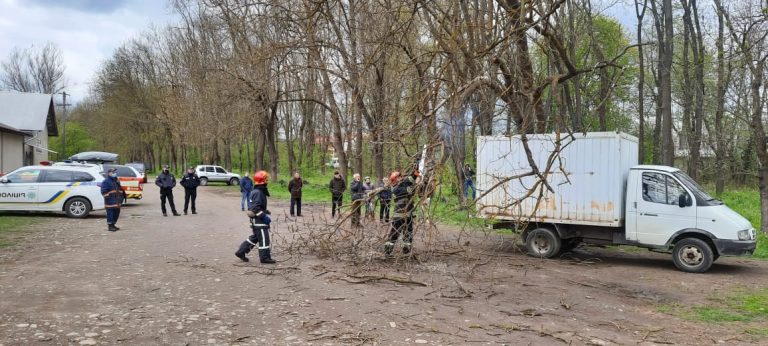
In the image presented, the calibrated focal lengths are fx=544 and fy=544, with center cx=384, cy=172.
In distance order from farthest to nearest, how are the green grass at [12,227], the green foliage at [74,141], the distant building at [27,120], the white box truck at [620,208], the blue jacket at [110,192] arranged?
the green foliage at [74,141] < the distant building at [27,120] < the blue jacket at [110,192] < the green grass at [12,227] < the white box truck at [620,208]

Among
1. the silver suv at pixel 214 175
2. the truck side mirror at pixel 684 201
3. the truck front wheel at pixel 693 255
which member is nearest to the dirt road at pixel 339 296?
the truck front wheel at pixel 693 255

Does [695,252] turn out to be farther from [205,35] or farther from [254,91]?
[205,35]

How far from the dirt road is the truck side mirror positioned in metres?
1.30

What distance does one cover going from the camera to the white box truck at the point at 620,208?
988 centimetres

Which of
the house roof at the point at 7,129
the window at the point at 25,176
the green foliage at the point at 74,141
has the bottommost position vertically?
the window at the point at 25,176

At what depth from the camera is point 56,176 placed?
1585 cm

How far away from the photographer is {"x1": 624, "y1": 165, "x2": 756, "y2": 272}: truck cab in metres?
9.74

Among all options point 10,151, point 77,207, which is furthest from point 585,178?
point 10,151

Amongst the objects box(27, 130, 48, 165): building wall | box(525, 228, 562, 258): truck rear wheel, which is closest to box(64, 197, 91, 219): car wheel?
box(525, 228, 562, 258): truck rear wheel

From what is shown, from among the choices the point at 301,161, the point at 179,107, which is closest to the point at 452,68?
the point at 179,107

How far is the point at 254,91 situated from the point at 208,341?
20.2 m

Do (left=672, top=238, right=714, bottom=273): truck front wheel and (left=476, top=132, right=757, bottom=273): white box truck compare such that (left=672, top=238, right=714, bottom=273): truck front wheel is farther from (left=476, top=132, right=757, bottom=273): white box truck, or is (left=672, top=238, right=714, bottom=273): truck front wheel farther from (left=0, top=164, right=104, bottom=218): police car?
(left=0, top=164, right=104, bottom=218): police car

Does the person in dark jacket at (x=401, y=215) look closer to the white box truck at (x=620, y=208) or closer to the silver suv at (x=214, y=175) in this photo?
the white box truck at (x=620, y=208)

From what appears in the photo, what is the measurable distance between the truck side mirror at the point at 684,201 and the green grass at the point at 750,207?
3.22m
